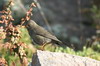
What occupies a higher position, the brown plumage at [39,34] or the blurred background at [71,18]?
the brown plumage at [39,34]

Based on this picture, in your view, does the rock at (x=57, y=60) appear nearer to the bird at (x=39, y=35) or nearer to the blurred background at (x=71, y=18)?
the bird at (x=39, y=35)

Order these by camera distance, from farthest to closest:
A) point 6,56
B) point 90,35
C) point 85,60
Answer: point 90,35
point 6,56
point 85,60

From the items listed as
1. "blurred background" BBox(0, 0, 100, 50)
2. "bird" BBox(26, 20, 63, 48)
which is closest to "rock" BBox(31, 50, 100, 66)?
"bird" BBox(26, 20, 63, 48)

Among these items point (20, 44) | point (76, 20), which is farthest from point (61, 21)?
point (20, 44)

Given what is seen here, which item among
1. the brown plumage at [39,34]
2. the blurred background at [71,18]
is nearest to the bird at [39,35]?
the brown plumage at [39,34]

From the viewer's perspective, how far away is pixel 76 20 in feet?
43.8

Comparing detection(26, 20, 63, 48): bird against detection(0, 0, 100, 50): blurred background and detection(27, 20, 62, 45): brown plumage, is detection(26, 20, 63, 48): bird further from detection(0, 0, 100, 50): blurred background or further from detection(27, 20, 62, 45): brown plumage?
detection(0, 0, 100, 50): blurred background

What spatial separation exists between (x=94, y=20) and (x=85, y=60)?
7263mm

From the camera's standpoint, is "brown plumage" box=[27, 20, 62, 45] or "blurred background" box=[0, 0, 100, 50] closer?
"brown plumage" box=[27, 20, 62, 45]

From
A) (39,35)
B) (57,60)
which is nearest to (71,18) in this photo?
(39,35)

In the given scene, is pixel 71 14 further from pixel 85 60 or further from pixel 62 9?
pixel 85 60

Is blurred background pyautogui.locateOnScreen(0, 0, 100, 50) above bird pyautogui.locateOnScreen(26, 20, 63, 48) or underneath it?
underneath

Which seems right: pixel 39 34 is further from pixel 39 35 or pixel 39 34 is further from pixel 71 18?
pixel 71 18

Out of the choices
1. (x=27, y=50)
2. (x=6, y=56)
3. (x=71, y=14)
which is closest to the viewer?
(x=6, y=56)
